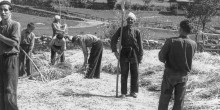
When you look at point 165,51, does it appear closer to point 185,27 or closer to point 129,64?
point 185,27

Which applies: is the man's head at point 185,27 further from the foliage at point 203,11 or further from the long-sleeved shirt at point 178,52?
the foliage at point 203,11

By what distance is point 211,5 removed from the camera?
87.8ft

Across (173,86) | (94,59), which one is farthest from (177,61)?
(94,59)

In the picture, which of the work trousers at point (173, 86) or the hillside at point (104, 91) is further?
the hillside at point (104, 91)

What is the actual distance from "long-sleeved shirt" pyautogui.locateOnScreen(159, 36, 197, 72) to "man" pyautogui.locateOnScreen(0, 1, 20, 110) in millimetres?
2008

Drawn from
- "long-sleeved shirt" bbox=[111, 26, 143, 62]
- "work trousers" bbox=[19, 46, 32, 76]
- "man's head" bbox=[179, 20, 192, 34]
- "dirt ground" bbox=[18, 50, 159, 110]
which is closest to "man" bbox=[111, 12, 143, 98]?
"long-sleeved shirt" bbox=[111, 26, 143, 62]

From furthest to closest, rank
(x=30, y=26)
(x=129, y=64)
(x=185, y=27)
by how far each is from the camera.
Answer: (x=30, y=26), (x=129, y=64), (x=185, y=27)

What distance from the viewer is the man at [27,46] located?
9.58 metres

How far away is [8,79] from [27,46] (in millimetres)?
4588

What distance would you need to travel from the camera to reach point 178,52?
539 cm

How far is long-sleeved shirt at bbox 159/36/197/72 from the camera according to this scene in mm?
5367

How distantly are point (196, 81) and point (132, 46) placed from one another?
82.8 inches

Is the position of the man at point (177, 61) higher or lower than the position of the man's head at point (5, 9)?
lower

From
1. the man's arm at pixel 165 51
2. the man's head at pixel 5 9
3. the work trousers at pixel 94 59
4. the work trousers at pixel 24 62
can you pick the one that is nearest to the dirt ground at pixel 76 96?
the work trousers at pixel 94 59
